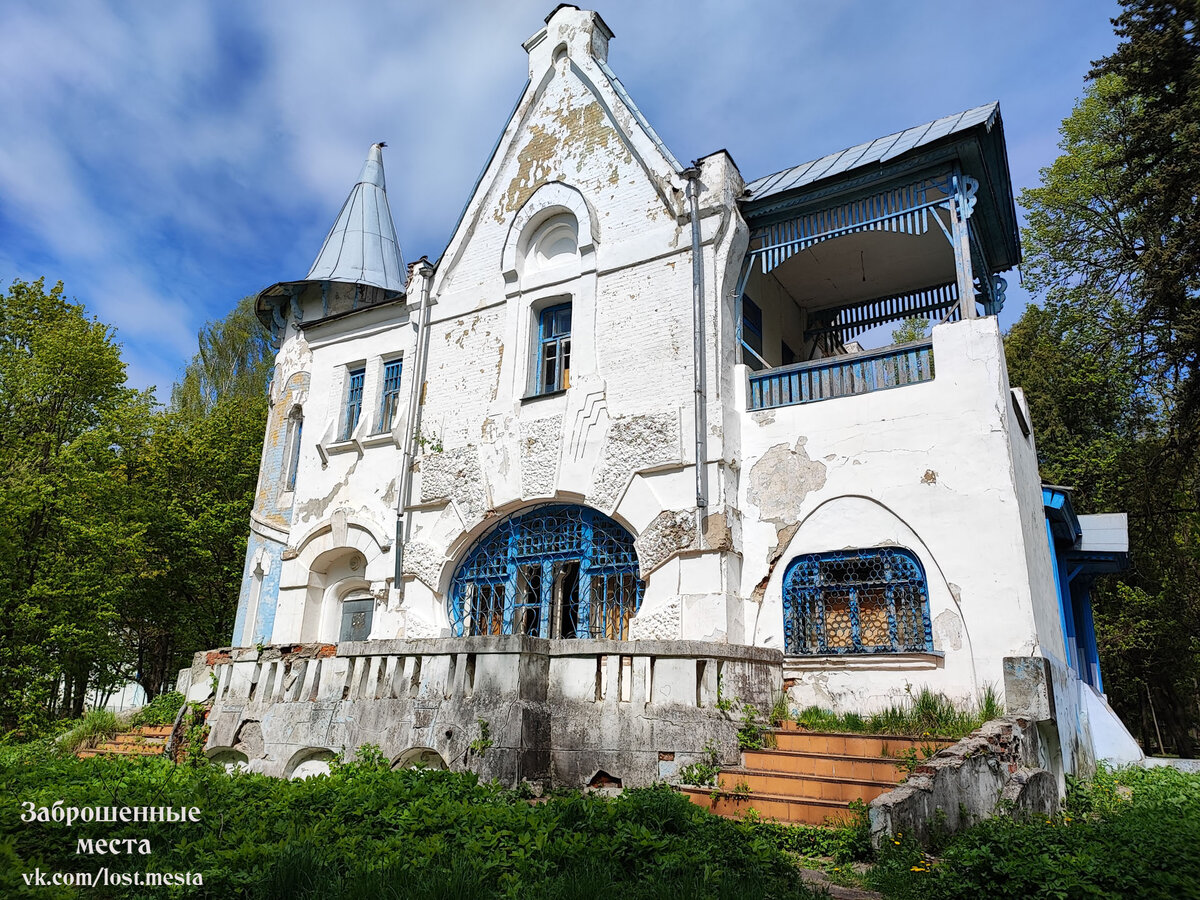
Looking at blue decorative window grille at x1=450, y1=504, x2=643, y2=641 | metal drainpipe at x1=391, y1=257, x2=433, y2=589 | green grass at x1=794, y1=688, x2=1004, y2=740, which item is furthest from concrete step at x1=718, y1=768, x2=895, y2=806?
metal drainpipe at x1=391, y1=257, x2=433, y2=589

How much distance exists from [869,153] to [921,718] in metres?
7.97

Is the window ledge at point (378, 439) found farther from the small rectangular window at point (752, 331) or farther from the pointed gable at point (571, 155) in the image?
the small rectangular window at point (752, 331)

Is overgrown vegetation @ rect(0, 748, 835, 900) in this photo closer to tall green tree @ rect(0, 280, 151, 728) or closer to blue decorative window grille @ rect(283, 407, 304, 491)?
tall green tree @ rect(0, 280, 151, 728)

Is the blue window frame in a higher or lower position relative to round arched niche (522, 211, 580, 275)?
lower

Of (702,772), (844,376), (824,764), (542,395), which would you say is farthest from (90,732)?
(844,376)

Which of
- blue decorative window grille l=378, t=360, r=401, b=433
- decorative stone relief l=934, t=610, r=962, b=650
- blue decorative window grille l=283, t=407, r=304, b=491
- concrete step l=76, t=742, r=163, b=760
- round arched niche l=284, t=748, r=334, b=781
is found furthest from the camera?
blue decorative window grille l=283, t=407, r=304, b=491

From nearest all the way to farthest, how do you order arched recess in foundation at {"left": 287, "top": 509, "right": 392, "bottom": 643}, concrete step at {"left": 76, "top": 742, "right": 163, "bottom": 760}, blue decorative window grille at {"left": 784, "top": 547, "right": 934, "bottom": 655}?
blue decorative window grille at {"left": 784, "top": 547, "right": 934, "bottom": 655} < concrete step at {"left": 76, "top": 742, "right": 163, "bottom": 760} < arched recess in foundation at {"left": 287, "top": 509, "right": 392, "bottom": 643}

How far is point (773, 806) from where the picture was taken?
295 inches

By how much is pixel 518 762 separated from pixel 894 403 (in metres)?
6.53

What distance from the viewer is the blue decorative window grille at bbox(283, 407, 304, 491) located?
16766mm

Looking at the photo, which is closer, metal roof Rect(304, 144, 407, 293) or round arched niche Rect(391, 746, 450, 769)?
round arched niche Rect(391, 746, 450, 769)

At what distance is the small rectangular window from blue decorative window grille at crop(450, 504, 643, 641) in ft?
11.4

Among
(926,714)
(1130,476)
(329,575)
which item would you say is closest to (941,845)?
(926,714)

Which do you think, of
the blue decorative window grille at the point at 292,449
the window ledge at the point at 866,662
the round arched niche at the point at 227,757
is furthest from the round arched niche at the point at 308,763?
Answer: the blue decorative window grille at the point at 292,449
